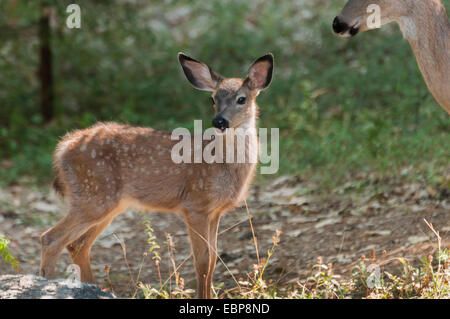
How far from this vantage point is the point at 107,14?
11648 mm

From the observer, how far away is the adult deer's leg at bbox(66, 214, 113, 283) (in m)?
6.98

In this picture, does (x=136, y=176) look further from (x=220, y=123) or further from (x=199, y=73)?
(x=199, y=73)

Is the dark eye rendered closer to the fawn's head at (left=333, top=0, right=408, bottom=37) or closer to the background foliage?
the fawn's head at (left=333, top=0, right=408, bottom=37)

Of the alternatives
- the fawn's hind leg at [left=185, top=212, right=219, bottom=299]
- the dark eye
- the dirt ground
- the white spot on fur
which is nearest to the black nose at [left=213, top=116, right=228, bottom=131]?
the dark eye

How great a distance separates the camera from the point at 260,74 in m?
7.04

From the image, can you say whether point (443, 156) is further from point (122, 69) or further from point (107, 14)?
point (122, 69)

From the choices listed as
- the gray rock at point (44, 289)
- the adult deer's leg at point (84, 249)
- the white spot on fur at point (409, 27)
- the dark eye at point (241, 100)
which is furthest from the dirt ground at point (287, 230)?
the white spot on fur at point (409, 27)

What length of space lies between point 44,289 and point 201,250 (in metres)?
1.62

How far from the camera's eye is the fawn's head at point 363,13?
6609 mm

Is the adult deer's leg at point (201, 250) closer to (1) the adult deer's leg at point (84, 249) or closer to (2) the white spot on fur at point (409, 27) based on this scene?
(1) the adult deer's leg at point (84, 249)

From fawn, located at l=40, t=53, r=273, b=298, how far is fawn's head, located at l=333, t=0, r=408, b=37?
708mm

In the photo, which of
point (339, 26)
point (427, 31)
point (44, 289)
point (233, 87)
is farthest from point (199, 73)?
point (44, 289)

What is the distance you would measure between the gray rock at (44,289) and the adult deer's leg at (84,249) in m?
1.46
